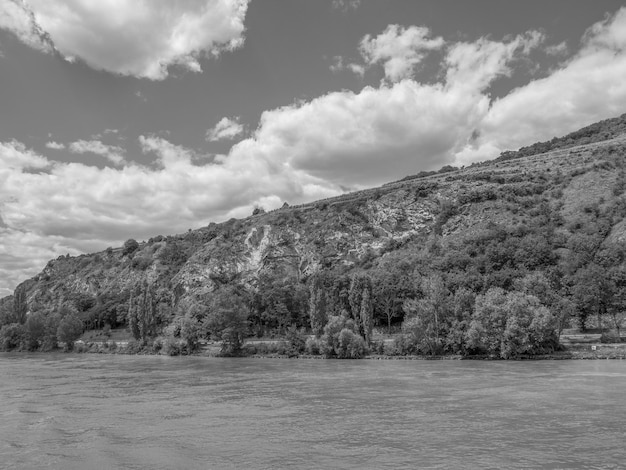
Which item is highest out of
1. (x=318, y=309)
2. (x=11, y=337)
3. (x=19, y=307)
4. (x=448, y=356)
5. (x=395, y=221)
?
(x=395, y=221)

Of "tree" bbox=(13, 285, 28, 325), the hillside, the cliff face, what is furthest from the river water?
"tree" bbox=(13, 285, 28, 325)

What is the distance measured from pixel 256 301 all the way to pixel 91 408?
7606cm

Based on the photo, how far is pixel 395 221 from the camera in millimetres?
135250

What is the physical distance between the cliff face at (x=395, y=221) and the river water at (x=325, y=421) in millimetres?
76331

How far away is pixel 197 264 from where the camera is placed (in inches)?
5502

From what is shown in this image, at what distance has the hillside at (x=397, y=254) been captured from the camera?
89.4 metres

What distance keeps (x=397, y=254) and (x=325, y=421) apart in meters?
97.7

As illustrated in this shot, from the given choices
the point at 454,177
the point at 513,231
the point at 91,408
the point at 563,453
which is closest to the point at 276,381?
the point at 91,408

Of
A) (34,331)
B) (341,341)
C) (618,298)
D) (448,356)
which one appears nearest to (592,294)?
(618,298)

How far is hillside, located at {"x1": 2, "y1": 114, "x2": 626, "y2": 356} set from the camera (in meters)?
89.4

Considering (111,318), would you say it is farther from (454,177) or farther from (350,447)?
(350,447)

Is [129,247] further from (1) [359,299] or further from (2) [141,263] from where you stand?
(1) [359,299]

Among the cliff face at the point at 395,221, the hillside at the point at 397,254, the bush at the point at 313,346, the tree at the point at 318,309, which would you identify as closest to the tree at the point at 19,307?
the hillside at the point at 397,254

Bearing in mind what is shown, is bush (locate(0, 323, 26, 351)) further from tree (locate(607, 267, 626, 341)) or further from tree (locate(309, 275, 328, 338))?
tree (locate(607, 267, 626, 341))
